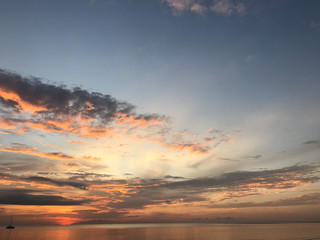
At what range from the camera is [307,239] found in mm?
97062

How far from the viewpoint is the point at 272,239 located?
103 metres

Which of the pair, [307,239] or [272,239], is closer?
[307,239]

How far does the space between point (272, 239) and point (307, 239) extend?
13739 mm
